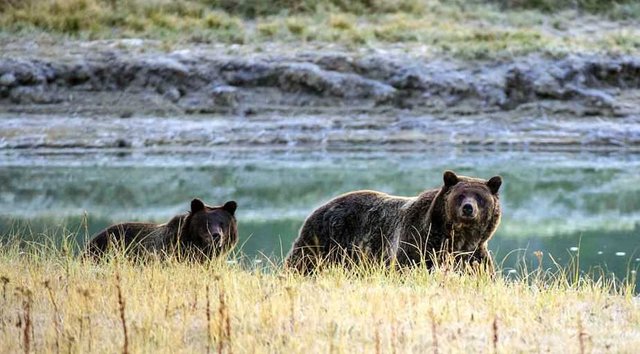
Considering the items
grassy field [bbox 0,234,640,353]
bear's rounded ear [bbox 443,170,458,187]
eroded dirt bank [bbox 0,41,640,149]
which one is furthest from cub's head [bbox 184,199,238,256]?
eroded dirt bank [bbox 0,41,640,149]

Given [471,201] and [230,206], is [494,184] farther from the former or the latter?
[230,206]

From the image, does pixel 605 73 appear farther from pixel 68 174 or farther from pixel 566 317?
pixel 566 317

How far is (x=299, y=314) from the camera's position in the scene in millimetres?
6613

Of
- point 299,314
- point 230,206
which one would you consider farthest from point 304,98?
point 299,314

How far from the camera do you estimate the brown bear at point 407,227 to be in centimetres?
878

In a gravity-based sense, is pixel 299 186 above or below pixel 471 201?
below

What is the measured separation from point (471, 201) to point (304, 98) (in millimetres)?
17703

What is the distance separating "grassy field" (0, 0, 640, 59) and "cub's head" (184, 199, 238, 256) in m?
18.0

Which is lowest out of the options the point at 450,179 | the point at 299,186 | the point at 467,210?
the point at 299,186

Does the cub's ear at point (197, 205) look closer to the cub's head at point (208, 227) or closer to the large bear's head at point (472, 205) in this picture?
the cub's head at point (208, 227)

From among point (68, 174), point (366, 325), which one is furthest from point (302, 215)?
point (366, 325)

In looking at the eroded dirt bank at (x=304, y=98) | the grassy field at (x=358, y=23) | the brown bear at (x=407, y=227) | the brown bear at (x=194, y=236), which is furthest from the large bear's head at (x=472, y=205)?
the grassy field at (x=358, y=23)

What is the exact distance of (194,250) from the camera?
10195 millimetres

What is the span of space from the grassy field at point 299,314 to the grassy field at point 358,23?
2044cm
